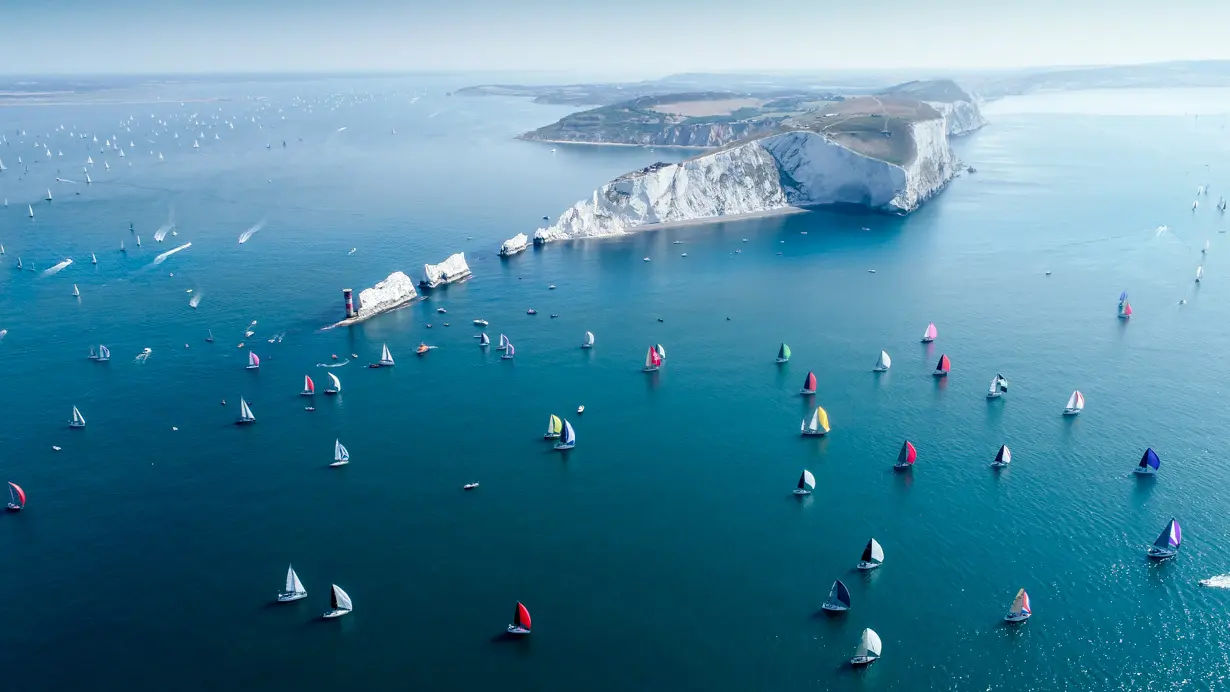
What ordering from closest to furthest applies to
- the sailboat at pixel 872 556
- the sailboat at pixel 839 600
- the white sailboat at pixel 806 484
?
1. the sailboat at pixel 839 600
2. the sailboat at pixel 872 556
3. the white sailboat at pixel 806 484

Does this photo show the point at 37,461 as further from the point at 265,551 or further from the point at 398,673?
the point at 398,673

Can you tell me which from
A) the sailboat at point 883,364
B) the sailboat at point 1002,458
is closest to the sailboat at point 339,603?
the sailboat at point 1002,458

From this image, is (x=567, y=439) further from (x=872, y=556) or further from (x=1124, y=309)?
(x=1124, y=309)

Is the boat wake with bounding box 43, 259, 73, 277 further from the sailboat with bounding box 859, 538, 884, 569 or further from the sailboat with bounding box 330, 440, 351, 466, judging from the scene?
the sailboat with bounding box 859, 538, 884, 569

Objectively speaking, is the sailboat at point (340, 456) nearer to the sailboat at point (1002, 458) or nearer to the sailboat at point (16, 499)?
the sailboat at point (16, 499)

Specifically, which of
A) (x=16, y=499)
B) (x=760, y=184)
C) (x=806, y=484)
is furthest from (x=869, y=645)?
(x=760, y=184)

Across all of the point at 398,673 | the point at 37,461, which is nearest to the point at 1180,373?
the point at 398,673

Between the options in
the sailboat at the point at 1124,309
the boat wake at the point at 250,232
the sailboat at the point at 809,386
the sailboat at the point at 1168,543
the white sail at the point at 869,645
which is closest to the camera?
the white sail at the point at 869,645

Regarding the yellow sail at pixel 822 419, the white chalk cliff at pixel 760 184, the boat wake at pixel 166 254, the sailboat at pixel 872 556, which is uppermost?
the white chalk cliff at pixel 760 184
